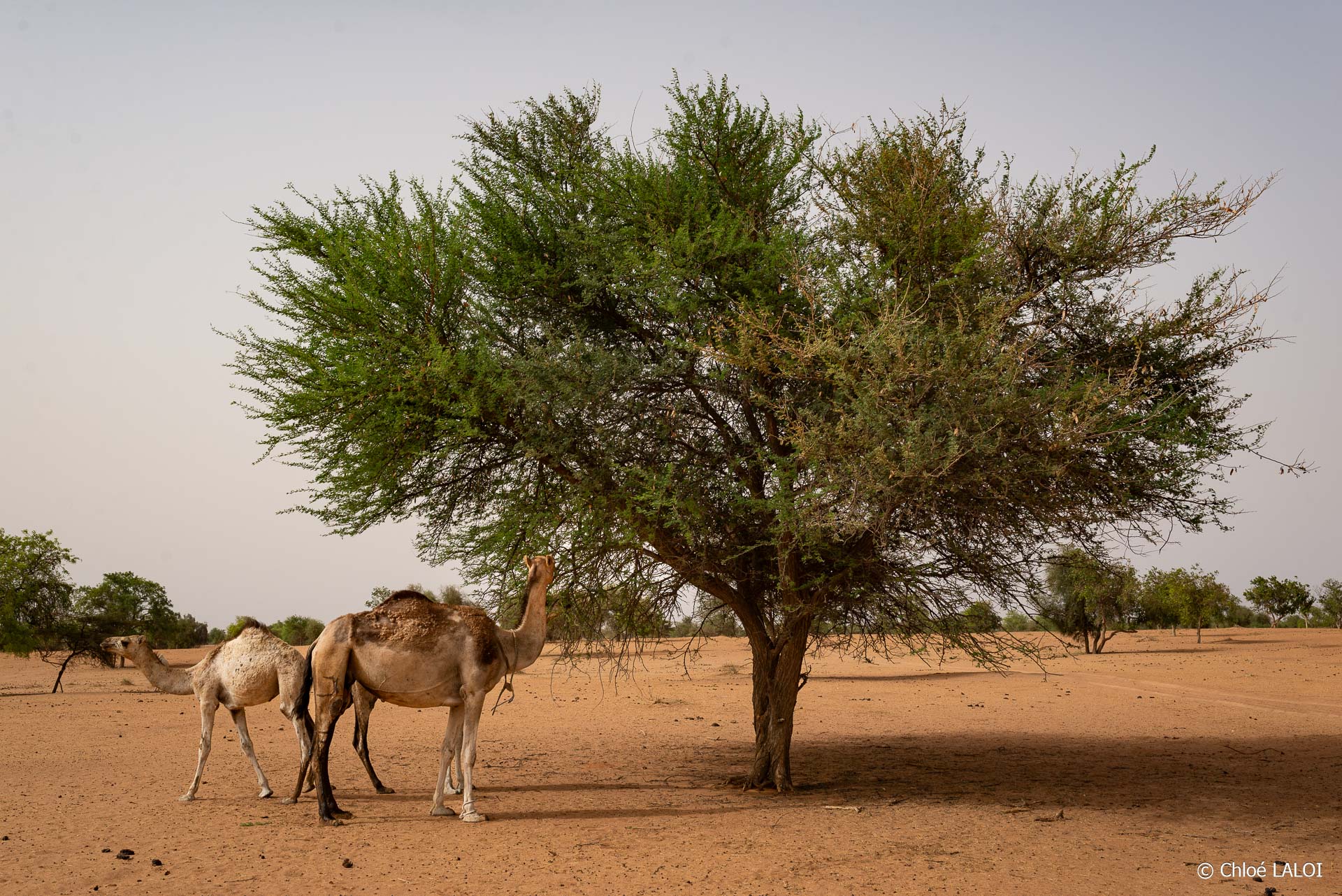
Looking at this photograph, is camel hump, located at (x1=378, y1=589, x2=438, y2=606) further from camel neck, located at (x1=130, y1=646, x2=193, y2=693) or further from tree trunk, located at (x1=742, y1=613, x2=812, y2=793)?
tree trunk, located at (x1=742, y1=613, x2=812, y2=793)

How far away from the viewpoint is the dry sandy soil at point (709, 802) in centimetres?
866

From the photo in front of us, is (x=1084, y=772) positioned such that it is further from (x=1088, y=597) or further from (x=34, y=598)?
(x=34, y=598)

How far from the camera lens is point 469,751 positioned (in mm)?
10773

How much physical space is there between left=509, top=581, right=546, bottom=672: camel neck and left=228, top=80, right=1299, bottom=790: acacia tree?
4.88 ft

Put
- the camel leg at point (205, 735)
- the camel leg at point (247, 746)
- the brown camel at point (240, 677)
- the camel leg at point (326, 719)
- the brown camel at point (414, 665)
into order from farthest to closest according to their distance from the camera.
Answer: the camel leg at point (247, 746)
the camel leg at point (205, 735)
the brown camel at point (240, 677)
the brown camel at point (414, 665)
the camel leg at point (326, 719)

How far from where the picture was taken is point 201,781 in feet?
43.7

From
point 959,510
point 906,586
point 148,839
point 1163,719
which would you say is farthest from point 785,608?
point 1163,719

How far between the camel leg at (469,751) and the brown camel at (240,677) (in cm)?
145

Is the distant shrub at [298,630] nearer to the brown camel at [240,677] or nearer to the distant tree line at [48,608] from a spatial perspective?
the distant tree line at [48,608]

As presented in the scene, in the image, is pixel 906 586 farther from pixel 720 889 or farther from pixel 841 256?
pixel 720 889

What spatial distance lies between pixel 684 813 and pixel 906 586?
12.2 feet

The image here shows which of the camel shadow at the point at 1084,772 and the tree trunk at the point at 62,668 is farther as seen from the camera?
the tree trunk at the point at 62,668

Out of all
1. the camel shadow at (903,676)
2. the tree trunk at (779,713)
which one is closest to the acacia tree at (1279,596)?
the camel shadow at (903,676)

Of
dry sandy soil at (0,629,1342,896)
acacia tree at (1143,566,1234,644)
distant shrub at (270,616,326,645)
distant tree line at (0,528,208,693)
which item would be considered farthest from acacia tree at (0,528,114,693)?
acacia tree at (1143,566,1234,644)
